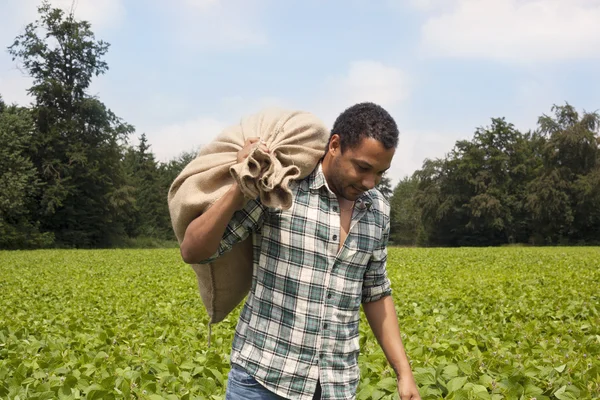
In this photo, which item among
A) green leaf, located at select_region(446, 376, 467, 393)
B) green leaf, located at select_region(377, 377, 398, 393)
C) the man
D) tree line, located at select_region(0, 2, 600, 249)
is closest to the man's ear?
the man

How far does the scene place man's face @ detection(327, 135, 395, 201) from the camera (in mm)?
1903

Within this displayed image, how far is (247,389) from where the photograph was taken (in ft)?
6.42

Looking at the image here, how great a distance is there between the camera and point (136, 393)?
336 cm

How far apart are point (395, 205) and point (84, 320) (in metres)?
73.6

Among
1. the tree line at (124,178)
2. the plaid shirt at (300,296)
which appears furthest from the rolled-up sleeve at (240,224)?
the tree line at (124,178)

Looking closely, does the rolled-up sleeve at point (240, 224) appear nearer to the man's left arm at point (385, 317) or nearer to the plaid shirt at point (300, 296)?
the plaid shirt at point (300, 296)

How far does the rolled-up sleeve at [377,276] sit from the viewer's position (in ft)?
7.26

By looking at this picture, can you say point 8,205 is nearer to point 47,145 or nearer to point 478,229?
point 47,145

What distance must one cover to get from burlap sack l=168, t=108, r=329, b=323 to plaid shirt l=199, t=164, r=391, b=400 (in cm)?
9

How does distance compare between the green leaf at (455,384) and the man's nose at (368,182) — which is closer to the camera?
the man's nose at (368,182)

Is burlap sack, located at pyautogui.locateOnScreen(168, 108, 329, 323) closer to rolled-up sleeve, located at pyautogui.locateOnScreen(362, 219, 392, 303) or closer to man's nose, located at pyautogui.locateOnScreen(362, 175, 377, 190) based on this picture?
man's nose, located at pyautogui.locateOnScreen(362, 175, 377, 190)

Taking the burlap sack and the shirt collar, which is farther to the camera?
the shirt collar

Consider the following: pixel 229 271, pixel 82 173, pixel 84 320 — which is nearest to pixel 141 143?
pixel 82 173

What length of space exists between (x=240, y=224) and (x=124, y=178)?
44.0m
